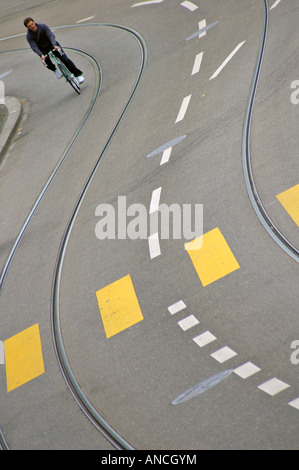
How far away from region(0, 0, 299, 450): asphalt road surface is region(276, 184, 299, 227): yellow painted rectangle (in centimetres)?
2

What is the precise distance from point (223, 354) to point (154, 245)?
7.30ft

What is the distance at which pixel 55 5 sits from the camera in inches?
842

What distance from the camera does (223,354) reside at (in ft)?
17.6

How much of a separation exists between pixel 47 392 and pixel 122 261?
2.06 meters

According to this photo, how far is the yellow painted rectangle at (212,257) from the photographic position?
6.33m

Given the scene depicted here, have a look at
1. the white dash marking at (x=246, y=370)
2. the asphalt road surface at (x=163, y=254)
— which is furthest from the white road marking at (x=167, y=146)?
the white dash marking at (x=246, y=370)

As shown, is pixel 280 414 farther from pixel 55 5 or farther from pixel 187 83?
pixel 55 5

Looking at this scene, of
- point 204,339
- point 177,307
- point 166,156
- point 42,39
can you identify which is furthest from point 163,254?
point 42,39

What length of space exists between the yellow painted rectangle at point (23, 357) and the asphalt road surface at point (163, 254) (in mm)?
23

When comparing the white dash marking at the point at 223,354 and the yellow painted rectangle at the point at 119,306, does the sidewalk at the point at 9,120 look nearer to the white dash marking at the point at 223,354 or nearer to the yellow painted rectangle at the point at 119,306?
the yellow painted rectangle at the point at 119,306

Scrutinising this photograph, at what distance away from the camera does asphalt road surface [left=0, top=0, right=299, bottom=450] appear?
5.13 meters

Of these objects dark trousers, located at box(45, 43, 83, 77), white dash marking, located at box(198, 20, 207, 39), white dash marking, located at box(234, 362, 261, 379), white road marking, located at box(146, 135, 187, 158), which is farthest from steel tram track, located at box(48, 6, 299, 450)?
dark trousers, located at box(45, 43, 83, 77)

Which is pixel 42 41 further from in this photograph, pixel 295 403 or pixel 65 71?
pixel 295 403

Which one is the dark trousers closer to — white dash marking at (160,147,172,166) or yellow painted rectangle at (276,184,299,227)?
white dash marking at (160,147,172,166)
